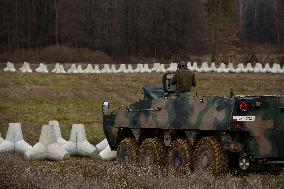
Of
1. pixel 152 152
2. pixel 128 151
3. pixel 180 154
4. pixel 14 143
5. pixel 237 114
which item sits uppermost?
pixel 237 114

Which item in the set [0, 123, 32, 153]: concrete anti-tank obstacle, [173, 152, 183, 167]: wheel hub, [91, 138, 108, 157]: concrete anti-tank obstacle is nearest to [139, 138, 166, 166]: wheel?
[173, 152, 183, 167]: wheel hub

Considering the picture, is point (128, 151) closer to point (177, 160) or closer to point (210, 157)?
point (177, 160)

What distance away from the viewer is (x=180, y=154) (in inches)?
530

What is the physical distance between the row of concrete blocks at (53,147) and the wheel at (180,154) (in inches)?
141

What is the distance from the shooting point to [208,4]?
290 ft

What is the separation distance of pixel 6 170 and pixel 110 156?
592cm

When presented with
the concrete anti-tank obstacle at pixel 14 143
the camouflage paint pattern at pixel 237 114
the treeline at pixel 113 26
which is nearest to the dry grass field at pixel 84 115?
the camouflage paint pattern at pixel 237 114

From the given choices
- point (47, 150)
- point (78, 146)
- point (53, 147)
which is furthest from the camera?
point (78, 146)

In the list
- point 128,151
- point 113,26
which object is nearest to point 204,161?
point 128,151

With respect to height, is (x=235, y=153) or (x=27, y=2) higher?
(x=27, y=2)

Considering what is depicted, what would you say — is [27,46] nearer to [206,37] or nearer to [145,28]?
[145,28]

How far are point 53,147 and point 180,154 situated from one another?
4.13m

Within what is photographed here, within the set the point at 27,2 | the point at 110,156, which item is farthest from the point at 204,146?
the point at 27,2

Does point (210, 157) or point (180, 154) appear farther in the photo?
point (180, 154)
